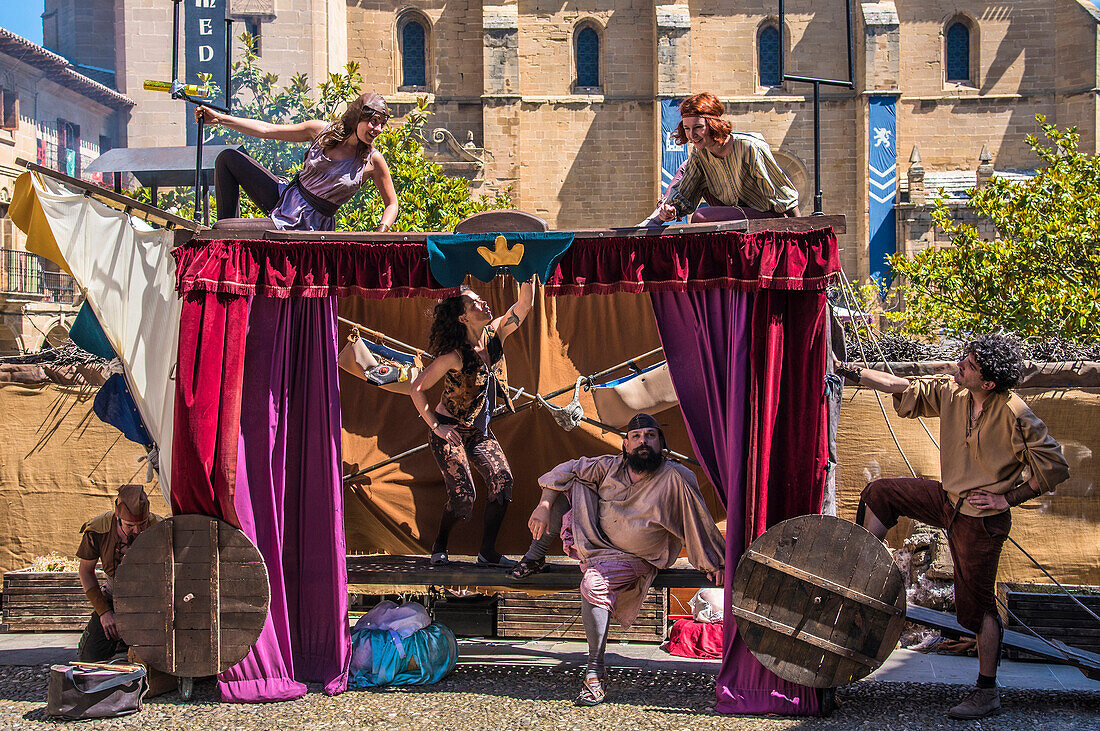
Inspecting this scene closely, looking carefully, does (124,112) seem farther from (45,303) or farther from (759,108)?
(759,108)

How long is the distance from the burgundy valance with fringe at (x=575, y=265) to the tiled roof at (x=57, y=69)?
98.2 ft

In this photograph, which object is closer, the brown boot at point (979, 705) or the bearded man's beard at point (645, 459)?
the brown boot at point (979, 705)

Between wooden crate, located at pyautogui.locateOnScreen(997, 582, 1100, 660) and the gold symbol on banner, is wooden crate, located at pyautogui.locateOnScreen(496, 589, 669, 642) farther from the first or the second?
the gold symbol on banner

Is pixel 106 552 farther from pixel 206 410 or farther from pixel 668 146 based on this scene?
pixel 668 146

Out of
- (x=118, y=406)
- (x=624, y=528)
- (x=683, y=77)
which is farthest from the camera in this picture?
(x=683, y=77)

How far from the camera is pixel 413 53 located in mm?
32688

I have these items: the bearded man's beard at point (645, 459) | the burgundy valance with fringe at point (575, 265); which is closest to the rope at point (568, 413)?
the bearded man's beard at point (645, 459)

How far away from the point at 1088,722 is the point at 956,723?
0.66 metres

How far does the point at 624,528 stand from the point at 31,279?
79.4ft

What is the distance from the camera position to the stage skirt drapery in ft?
18.0

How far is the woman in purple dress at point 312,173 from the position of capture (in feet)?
20.2

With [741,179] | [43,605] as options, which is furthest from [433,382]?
[43,605]

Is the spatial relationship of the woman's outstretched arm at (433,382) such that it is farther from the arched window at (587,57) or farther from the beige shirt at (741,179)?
the arched window at (587,57)

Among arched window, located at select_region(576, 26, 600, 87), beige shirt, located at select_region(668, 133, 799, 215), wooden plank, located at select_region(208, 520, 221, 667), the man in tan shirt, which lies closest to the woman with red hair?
beige shirt, located at select_region(668, 133, 799, 215)
